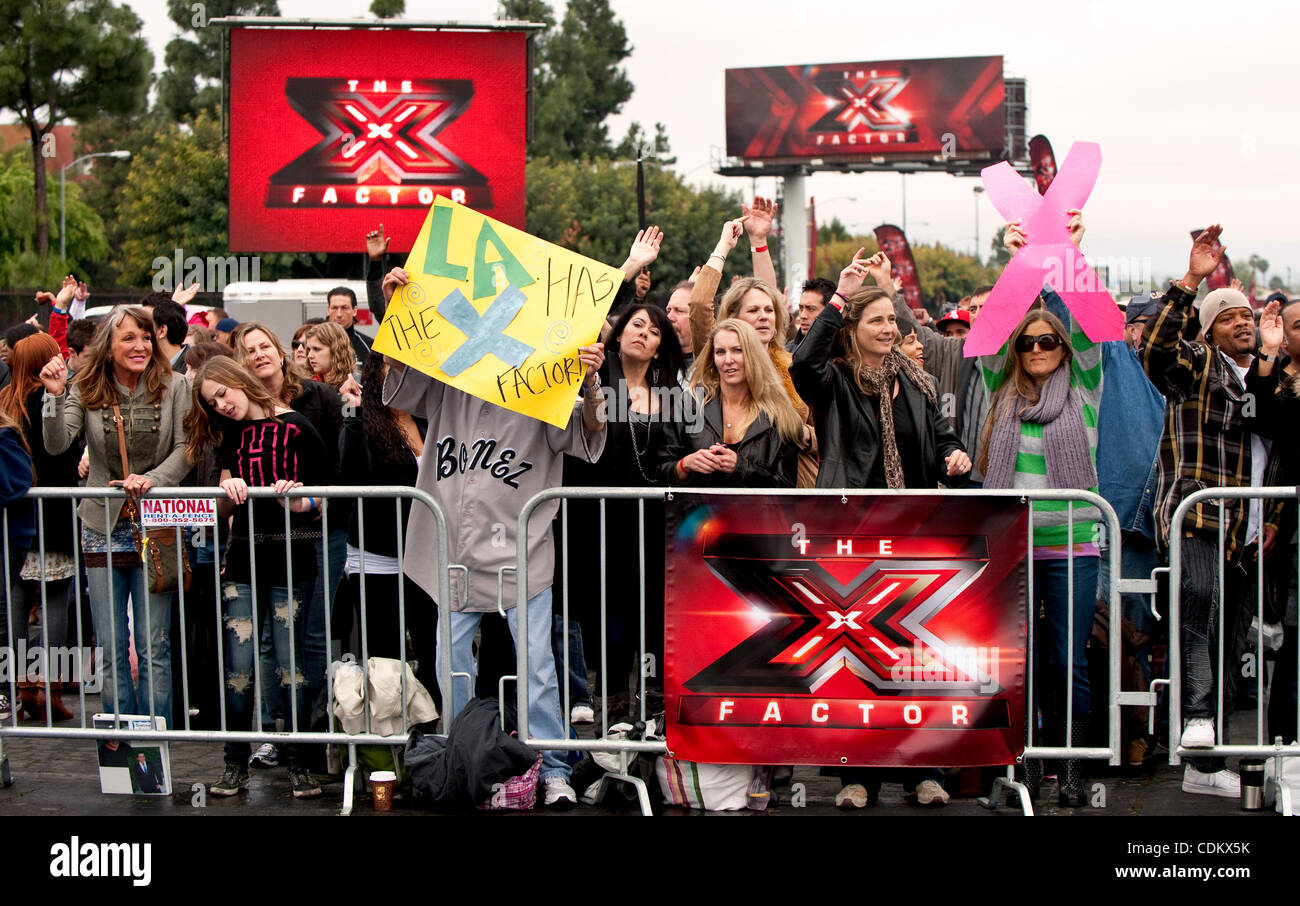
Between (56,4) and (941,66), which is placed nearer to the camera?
(56,4)

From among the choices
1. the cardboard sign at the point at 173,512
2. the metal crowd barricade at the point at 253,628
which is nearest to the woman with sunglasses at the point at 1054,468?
the metal crowd barricade at the point at 253,628

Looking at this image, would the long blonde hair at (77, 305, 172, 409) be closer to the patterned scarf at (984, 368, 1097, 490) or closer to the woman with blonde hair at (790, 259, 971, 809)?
the woman with blonde hair at (790, 259, 971, 809)

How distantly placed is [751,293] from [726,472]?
107 centimetres

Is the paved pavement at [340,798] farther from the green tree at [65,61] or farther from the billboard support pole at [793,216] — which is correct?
the billboard support pole at [793,216]

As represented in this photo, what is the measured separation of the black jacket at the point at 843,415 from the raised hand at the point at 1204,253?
1218mm

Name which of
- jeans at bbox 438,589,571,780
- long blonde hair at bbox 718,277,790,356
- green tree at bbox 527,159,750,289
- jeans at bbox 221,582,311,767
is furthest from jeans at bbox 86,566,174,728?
green tree at bbox 527,159,750,289

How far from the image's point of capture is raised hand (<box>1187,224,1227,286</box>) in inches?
233

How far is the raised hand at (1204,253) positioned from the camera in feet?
19.4

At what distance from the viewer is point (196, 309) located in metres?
11.7

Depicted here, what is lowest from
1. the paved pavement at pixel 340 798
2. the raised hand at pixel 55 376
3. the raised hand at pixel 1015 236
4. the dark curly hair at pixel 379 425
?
the paved pavement at pixel 340 798

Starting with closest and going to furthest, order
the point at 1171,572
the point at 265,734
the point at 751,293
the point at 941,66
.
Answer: the point at 1171,572 < the point at 265,734 < the point at 751,293 < the point at 941,66

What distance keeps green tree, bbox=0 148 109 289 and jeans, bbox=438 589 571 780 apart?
3474 centimetres
